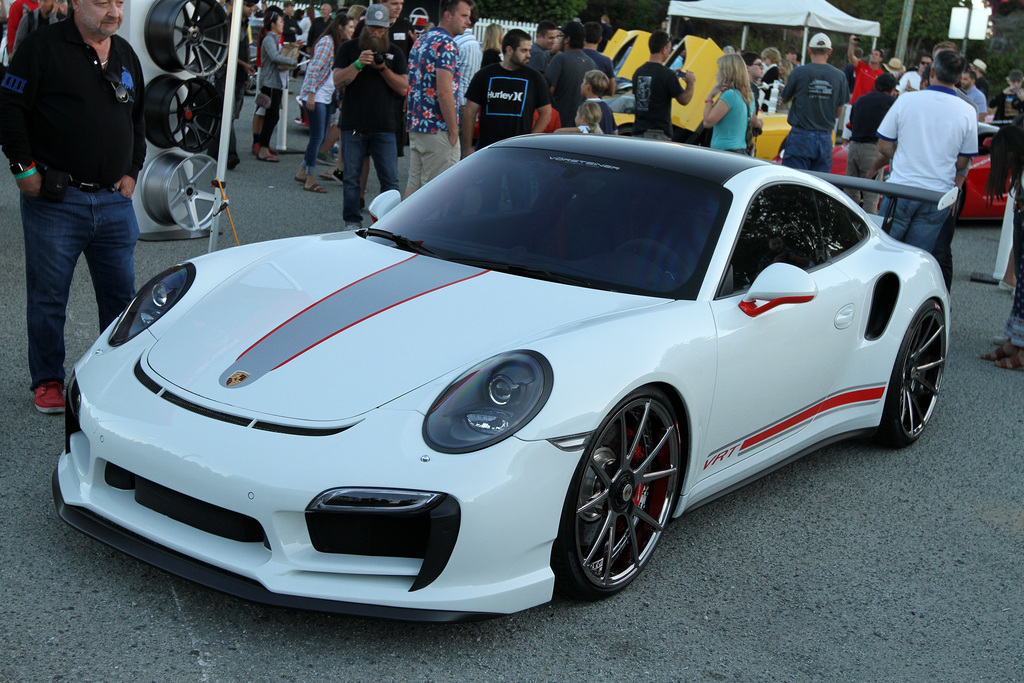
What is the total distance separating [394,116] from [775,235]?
5.03 meters

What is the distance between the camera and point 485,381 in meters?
3.04

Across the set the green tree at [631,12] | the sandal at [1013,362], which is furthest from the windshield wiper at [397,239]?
the green tree at [631,12]

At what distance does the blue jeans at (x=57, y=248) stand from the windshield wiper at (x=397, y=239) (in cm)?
113

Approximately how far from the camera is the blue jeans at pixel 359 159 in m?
8.49

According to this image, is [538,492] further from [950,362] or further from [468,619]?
[950,362]

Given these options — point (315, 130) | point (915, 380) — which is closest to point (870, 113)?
point (315, 130)

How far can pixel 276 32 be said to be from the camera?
12750 millimetres

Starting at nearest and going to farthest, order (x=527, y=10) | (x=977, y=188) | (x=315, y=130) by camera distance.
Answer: (x=315, y=130) → (x=977, y=188) → (x=527, y=10)

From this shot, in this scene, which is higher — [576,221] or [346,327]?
[576,221]

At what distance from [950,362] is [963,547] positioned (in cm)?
298

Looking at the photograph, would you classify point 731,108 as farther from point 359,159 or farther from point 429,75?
point 359,159

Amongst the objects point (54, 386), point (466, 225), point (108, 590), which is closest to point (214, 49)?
point (54, 386)

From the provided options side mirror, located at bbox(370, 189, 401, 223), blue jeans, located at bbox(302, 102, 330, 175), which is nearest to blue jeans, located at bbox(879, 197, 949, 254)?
side mirror, located at bbox(370, 189, 401, 223)

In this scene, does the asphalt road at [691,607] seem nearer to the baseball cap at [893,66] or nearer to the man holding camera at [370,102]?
the man holding camera at [370,102]
